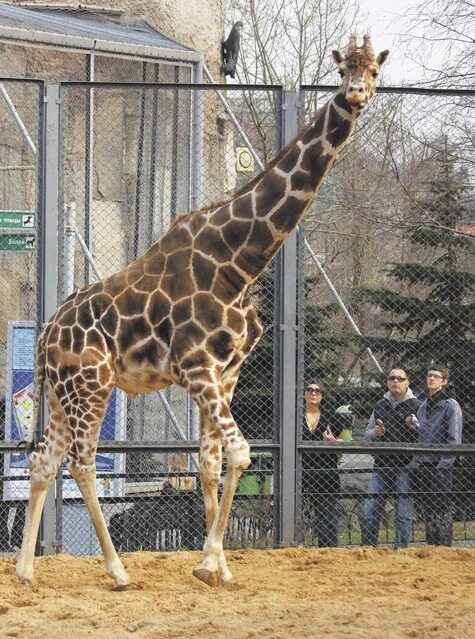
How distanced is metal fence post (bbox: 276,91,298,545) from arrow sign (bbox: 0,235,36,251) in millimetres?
1954

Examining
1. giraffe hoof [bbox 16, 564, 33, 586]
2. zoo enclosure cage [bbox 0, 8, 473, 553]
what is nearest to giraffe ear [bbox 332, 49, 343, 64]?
zoo enclosure cage [bbox 0, 8, 473, 553]

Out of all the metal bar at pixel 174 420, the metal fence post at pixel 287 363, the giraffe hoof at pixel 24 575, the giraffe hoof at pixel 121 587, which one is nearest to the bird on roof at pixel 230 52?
the metal fence post at pixel 287 363

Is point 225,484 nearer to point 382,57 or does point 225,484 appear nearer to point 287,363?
point 287,363

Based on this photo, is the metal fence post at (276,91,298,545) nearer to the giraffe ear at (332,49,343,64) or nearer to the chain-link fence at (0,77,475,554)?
the chain-link fence at (0,77,475,554)

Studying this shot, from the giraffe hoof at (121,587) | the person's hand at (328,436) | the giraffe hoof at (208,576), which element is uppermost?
the person's hand at (328,436)

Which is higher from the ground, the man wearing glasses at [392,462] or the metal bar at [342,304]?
the metal bar at [342,304]

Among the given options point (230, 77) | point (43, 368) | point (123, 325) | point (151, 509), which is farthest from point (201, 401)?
point (230, 77)

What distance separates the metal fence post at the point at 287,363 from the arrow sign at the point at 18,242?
1.95 m

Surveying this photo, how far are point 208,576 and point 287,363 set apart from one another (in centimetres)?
234

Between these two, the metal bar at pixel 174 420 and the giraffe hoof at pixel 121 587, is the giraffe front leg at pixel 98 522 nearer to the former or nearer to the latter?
the giraffe hoof at pixel 121 587

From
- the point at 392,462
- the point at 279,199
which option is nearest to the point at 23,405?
the point at 392,462

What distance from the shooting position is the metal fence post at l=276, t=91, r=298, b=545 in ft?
30.4

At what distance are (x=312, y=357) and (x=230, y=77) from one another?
7587 mm

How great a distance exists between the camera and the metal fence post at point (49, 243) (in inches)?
360
